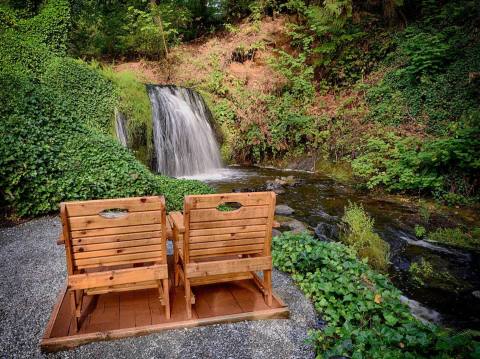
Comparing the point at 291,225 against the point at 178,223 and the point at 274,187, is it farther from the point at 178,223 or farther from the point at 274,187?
the point at 178,223

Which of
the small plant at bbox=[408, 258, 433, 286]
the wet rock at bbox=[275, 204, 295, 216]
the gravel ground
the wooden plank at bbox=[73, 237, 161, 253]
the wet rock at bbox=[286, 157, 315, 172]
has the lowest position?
the small plant at bbox=[408, 258, 433, 286]

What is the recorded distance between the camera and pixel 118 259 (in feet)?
10.1

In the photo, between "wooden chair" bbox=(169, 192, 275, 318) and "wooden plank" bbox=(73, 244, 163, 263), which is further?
"wooden chair" bbox=(169, 192, 275, 318)

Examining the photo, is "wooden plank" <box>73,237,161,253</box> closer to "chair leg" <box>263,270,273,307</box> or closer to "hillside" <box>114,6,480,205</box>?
"chair leg" <box>263,270,273,307</box>

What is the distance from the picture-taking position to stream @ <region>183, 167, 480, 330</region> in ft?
15.4

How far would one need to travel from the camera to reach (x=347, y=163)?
11492 millimetres

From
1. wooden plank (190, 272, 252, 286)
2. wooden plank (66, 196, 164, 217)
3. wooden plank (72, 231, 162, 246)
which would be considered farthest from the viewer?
wooden plank (190, 272, 252, 286)

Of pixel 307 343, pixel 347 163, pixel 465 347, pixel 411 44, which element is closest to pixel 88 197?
pixel 307 343

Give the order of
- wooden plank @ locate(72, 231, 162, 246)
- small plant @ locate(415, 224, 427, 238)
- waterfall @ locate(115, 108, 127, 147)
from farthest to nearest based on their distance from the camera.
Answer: waterfall @ locate(115, 108, 127, 147)
small plant @ locate(415, 224, 427, 238)
wooden plank @ locate(72, 231, 162, 246)

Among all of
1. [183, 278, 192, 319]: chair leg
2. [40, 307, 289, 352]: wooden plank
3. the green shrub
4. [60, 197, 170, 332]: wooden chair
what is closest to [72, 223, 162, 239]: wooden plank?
[60, 197, 170, 332]: wooden chair

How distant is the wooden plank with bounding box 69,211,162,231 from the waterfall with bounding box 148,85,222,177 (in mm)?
8800

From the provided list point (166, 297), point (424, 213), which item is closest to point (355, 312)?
point (166, 297)

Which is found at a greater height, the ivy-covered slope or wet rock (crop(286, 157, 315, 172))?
the ivy-covered slope

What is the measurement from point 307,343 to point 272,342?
0.32 meters
